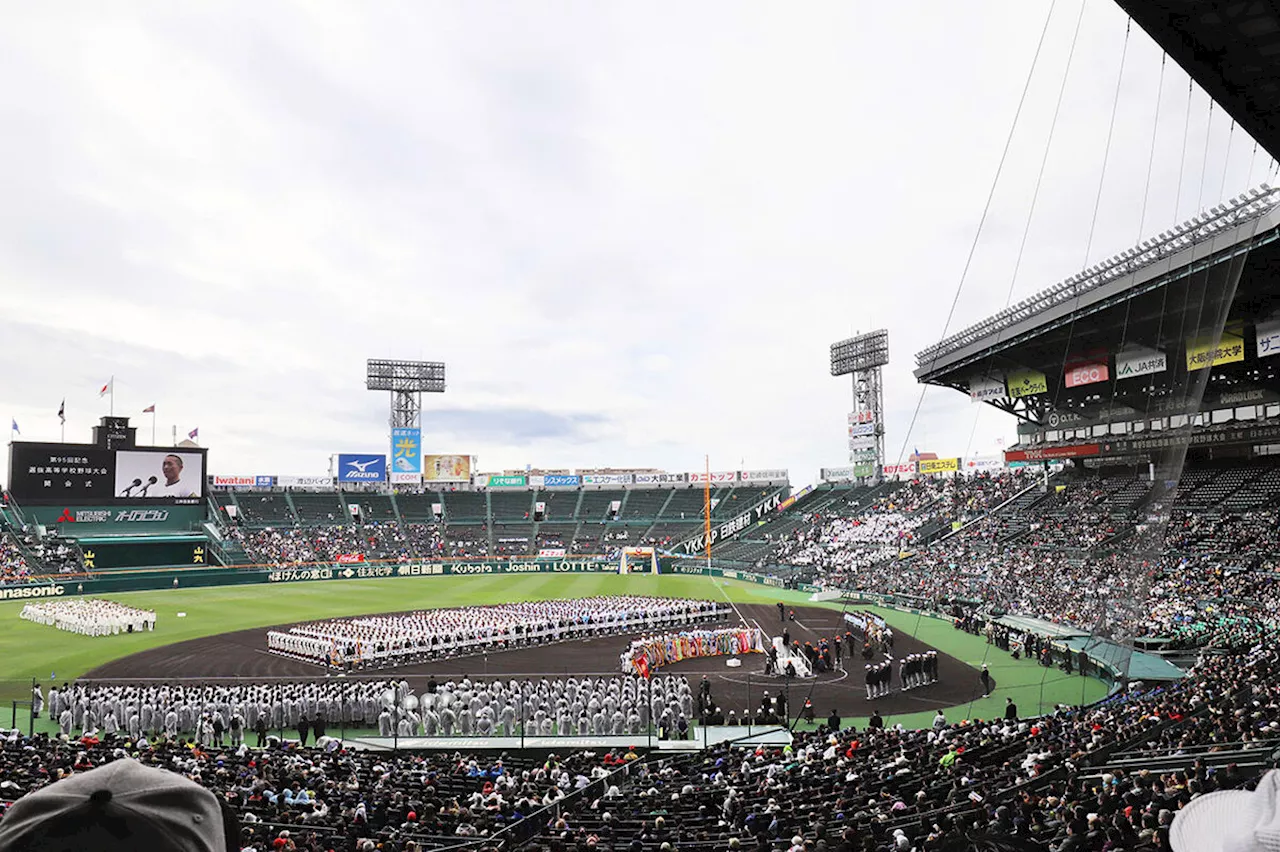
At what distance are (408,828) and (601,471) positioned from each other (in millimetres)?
85199

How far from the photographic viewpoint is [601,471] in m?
96.5

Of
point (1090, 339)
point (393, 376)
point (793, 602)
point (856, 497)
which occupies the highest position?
point (393, 376)

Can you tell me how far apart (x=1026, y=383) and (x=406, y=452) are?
62.7 meters

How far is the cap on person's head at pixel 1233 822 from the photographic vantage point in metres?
1.78

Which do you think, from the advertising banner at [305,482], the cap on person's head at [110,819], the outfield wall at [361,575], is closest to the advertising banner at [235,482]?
the advertising banner at [305,482]

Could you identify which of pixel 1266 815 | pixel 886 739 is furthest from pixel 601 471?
pixel 1266 815

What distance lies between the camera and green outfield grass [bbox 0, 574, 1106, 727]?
80.2 feet

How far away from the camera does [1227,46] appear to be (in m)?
11.2

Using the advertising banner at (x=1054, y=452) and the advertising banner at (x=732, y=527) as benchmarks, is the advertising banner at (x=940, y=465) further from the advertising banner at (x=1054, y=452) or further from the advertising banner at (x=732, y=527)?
Result: the advertising banner at (x=1054, y=452)

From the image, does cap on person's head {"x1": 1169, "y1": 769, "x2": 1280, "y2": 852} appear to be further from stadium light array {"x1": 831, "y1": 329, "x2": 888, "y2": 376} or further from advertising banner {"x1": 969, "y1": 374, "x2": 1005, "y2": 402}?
stadium light array {"x1": 831, "y1": 329, "x2": 888, "y2": 376}

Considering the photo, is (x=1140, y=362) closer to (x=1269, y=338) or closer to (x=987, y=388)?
(x=1269, y=338)

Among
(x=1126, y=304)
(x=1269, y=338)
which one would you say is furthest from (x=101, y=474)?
(x=1269, y=338)

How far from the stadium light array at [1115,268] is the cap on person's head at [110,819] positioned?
19039mm

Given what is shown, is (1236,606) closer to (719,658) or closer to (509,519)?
(719,658)
